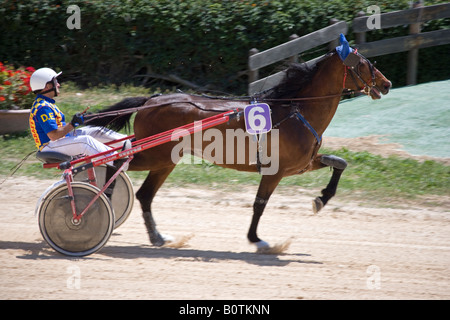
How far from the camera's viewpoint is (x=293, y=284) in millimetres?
4578

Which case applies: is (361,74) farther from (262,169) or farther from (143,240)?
(143,240)

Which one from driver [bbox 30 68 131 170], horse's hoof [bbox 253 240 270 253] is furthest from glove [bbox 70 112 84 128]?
horse's hoof [bbox 253 240 270 253]

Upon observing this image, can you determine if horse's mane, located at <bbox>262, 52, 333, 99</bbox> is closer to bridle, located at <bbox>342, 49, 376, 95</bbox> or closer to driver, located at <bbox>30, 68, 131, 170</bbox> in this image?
bridle, located at <bbox>342, 49, 376, 95</bbox>

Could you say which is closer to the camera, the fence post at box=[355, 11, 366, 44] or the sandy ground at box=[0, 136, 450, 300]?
the sandy ground at box=[0, 136, 450, 300]

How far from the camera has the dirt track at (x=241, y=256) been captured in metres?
4.43

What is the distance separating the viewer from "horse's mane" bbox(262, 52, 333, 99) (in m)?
5.59

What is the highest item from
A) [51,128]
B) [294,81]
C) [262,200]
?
[294,81]

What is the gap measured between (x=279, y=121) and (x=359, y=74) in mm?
890

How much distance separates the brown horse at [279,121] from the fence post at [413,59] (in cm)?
559

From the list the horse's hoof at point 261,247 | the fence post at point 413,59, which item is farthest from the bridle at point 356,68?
the fence post at point 413,59

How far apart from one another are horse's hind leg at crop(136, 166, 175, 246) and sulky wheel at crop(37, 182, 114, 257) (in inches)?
25.5

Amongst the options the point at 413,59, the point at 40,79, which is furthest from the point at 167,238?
the point at 413,59

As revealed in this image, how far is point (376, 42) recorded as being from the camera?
409 inches

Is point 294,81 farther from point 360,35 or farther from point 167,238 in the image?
point 360,35
